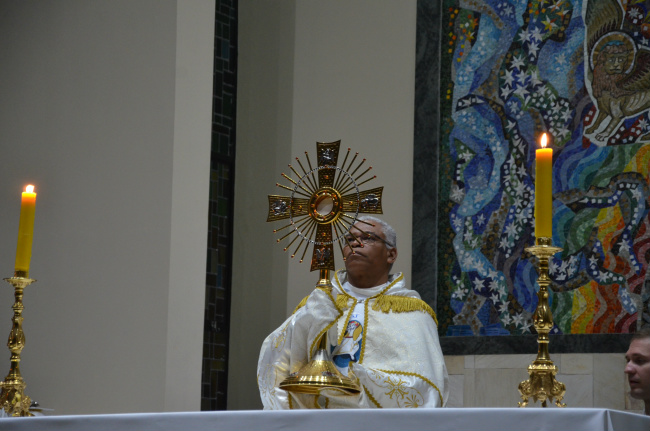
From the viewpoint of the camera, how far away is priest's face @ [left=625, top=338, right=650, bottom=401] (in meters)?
5.42

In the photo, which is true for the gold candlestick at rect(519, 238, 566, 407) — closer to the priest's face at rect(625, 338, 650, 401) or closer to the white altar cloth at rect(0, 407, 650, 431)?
the white altar cloth at rect(0, 407, 650, 431)

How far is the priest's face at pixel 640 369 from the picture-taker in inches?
213

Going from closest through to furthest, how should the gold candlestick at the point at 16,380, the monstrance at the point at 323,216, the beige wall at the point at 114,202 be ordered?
the monstrance at the point at 323,216, the gold candlestick at the point at 16,380, the beige wall at the point at 114,202

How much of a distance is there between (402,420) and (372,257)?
2.65 metres

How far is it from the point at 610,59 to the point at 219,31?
8.83 ft

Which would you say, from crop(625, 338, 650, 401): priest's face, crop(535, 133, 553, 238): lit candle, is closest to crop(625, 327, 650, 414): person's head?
crop(625, 338, 650, 401): priest's face

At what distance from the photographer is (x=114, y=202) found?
6.25 metres

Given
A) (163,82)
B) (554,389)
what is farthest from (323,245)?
(163,82)

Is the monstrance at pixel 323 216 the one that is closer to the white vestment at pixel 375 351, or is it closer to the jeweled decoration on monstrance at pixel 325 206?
the jeweled decoration on monstrance at pixel 325 206

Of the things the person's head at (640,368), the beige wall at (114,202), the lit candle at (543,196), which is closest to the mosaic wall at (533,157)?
the person's head at (640,368)

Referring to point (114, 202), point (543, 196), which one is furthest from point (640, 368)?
point (114, 202)

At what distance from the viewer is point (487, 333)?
672cm

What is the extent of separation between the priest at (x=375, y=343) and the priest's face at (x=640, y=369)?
34.7 inches

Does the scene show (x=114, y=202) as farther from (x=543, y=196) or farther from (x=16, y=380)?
(x=543, y=196)
